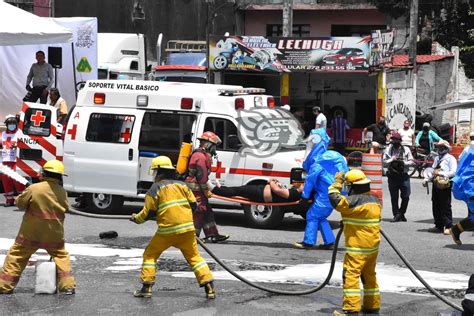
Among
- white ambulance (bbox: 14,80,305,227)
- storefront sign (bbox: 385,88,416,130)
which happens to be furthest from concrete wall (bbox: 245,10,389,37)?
white ambulance (bbox: 14,80,305,227)

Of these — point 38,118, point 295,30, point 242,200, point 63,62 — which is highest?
point 295,30

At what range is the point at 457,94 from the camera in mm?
34094

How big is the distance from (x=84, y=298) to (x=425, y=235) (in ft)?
23.0

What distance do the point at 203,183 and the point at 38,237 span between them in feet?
14.1

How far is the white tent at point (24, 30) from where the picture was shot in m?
18.0

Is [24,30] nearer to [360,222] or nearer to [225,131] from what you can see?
[225,131]

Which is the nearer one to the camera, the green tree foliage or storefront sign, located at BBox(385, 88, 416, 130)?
storefront sign, located at BBox(385, 88, 416, 130)

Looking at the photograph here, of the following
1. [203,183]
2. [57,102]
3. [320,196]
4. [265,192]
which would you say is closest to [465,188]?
[320,196]

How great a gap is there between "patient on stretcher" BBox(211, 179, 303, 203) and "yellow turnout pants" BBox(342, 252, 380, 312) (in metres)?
5.47

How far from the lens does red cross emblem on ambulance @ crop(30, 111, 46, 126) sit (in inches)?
708

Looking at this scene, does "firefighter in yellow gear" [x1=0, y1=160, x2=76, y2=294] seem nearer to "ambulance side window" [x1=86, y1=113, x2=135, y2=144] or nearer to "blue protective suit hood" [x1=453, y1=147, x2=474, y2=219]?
"ambulance side window" [x1=86, y1=113, x2=135, y2=144]

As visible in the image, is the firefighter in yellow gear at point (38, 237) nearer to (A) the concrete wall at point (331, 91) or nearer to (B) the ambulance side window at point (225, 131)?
(B) the ambulance side window at point (225, 131)

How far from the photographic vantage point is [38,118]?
18031 mm

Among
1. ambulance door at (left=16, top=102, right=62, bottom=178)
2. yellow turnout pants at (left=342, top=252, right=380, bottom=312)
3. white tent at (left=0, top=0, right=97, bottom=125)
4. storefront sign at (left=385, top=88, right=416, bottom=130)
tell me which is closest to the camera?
yellow turnout pants at (left=342, top=252, right=380, bottom=312)
